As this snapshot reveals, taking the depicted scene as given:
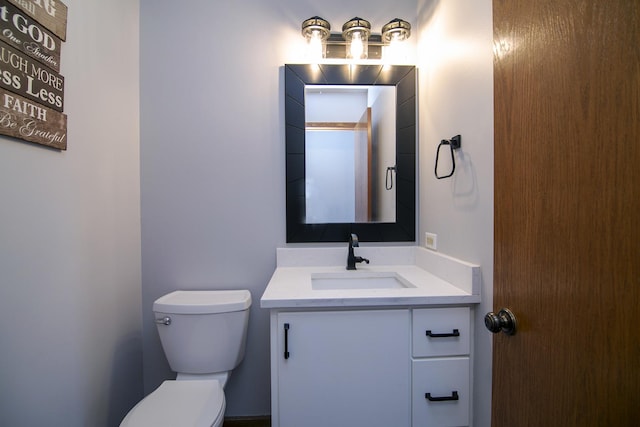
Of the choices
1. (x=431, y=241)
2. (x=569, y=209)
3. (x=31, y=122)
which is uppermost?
(x=31, y=122)

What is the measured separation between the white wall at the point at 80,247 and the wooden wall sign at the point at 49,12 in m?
0.04

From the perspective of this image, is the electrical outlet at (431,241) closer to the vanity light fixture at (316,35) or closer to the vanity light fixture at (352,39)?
the vanity light fixture at (352,39)

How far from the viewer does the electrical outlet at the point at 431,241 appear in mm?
1307

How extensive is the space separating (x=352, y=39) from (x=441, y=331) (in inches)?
60.3

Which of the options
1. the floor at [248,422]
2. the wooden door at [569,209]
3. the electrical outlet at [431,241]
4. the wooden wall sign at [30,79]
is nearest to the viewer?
the wooden door at [569,209]

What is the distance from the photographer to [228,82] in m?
1.43

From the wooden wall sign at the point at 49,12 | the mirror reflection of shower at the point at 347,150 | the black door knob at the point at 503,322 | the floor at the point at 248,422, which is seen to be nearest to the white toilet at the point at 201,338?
the floor at the point at 248,422

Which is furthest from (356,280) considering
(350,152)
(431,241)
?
(350,152)

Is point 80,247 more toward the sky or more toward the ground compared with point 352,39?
more toward the ground

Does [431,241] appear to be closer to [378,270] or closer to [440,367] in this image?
[378,270]

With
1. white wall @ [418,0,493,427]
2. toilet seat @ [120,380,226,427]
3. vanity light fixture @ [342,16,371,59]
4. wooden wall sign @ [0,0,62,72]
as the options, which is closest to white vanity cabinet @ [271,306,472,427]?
white wall @ [418,0,493,427]

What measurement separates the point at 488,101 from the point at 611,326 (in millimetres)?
771

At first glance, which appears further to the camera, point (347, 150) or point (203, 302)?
point (347, 150)

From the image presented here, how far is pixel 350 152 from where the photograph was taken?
145cm
